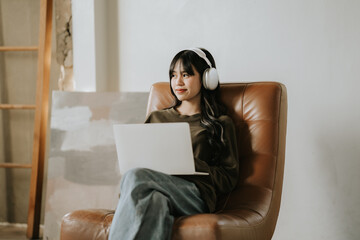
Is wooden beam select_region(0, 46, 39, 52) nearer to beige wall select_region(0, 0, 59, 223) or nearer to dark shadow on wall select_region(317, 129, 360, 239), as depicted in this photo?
beige wall select_region(0, 0, 59, 223)

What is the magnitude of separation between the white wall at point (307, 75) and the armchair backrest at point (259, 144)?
0.51 m

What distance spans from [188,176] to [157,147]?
0.22 m

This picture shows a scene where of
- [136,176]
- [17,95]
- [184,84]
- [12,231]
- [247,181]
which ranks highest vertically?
[184,84]

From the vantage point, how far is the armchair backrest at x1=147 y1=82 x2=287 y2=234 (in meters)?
1.46

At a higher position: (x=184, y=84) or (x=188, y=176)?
(x=184, y=84)

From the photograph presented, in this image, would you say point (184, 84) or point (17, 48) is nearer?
point (184, 84)

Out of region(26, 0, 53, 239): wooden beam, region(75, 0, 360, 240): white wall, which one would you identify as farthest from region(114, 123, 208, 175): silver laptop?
region(26, 0, 53, 239): wooden beam

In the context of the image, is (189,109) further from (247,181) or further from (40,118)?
(40,118)

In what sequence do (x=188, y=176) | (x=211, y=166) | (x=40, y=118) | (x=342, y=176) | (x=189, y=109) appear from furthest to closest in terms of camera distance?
1. (x=40, y=118)
2. (x=342, y=176)
3. (x=189, y=109)
4. (x=211, y=166)
5. (x=188, y=176)

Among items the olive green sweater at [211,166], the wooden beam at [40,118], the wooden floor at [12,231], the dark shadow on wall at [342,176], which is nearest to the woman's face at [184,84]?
the olive green sweater at [211,166]

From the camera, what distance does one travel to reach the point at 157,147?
1309mm

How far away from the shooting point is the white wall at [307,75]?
206 cm

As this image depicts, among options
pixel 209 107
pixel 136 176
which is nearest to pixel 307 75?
pixel 209 107

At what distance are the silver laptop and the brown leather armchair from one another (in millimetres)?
199
